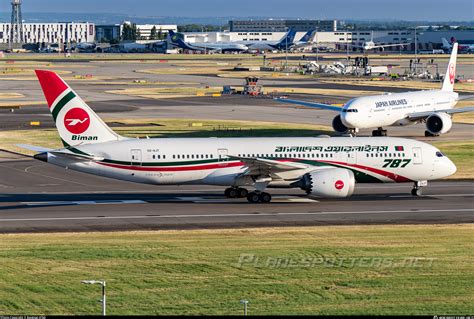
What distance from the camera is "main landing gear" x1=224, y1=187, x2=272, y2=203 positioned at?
54281mm

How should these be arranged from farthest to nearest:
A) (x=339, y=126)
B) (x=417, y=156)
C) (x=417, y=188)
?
(x=339, y=126)
(x=417, y=188)
(x=417, y=156)

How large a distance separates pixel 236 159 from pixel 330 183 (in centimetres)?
521

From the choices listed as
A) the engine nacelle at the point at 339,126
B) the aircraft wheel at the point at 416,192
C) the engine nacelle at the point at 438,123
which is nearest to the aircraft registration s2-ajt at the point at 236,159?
the aircraft wheel at the point at 416,192

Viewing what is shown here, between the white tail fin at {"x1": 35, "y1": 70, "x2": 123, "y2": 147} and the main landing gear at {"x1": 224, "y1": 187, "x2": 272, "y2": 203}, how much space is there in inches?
312

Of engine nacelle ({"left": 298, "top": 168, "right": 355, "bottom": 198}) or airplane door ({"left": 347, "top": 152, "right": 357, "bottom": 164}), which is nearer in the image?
engine nacelle ({"left": 298, "top": 168, "right": 355, "bottom": 198})

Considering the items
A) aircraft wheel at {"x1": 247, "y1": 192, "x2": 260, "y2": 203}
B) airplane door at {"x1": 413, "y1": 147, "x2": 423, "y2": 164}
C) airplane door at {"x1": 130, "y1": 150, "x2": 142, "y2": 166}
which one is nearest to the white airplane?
airplane door at {"x1": 413, "y1": 147, "x2": 423, "y2": 164}

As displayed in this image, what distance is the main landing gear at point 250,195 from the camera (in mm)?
54281

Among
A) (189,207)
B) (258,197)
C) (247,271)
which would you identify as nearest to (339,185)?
(258,197)

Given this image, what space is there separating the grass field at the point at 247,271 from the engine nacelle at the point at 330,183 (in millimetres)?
6359

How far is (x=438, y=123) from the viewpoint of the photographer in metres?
84.6

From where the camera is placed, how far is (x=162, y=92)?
145250mm

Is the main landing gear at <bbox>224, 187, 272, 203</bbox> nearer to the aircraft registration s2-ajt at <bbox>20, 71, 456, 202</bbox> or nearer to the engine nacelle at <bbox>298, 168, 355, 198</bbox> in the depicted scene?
the aircraft registration s2-ajt at <bbox>20, 71, 456, 202</bbox>

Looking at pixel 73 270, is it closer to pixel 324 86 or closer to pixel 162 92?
pixel 162 92

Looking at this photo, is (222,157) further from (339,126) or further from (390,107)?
(390,107)
